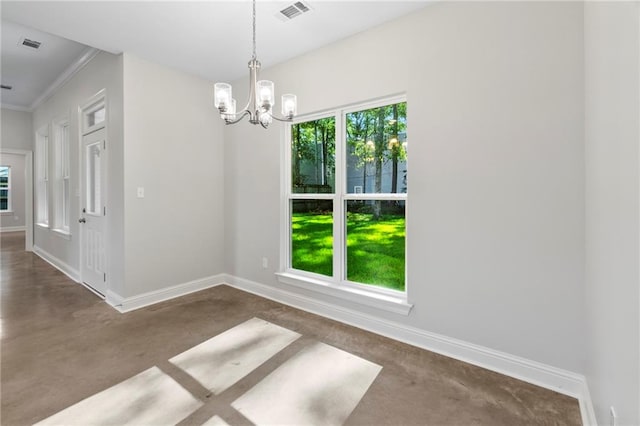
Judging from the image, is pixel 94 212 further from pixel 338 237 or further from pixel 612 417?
pixel 612 417

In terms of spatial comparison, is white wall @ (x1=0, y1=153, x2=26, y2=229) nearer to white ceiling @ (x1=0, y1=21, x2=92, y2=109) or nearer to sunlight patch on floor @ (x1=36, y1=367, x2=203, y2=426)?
white ceiling @ (x1=0, y1=21, x2=92, y2=109)

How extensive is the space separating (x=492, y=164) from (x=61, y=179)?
6272 mm

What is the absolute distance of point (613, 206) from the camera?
4.06 feet

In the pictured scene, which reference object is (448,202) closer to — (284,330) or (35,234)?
(284,330)

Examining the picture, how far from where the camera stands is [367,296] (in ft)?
9.02

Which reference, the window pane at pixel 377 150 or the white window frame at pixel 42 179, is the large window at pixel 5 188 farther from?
the window pane at pixel 377 150

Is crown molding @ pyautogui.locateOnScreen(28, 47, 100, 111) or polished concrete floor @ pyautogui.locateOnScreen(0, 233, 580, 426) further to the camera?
crown molding @ pyautogui.locateOnScreen(28, 47, 100, 111)

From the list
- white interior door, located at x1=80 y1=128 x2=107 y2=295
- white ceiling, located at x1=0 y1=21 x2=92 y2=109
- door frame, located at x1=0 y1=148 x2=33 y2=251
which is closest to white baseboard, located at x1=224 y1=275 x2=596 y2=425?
white interior door, located at x1=80 y1=128 x2=107 y2=295

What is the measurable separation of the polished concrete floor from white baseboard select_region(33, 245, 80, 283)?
2.23ft

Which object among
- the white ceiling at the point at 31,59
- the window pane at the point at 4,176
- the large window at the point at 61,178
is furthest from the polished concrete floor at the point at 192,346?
the window pane at the point at 4,176

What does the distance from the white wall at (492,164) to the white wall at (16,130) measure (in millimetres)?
7181

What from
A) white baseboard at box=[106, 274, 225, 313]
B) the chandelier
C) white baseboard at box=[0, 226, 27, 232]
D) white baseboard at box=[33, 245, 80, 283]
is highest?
the chandelier

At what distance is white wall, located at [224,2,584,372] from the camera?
187 cm

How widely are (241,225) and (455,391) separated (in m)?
2.96
